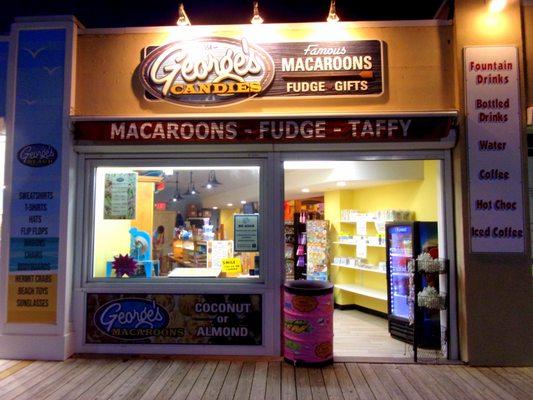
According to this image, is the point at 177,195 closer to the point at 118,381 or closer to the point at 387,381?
the point at 118,381

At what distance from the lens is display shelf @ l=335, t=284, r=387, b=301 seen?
657 cm

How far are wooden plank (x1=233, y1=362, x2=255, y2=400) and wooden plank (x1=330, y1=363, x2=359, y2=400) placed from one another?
892 millimetres

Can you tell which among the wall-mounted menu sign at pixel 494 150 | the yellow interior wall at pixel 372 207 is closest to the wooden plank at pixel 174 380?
the wall-mounted menu sign at pixel 494 150

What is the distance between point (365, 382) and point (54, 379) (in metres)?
3.16

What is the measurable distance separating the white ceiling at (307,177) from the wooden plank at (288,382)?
6.67 ft

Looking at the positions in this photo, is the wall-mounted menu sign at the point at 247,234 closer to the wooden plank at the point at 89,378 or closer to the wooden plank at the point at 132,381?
the wooden plank at the point at 132,381

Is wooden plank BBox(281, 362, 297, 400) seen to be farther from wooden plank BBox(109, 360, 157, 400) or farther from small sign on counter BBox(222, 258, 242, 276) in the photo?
wooden plank BBox(109, 360, 157, 400)

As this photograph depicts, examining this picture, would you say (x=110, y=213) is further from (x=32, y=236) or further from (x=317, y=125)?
(x=317, y=125)

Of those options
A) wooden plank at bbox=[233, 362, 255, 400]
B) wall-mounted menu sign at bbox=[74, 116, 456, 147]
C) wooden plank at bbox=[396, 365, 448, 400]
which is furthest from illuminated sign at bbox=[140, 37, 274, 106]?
wooden plank at bbox=[396, 365, 448, 400]

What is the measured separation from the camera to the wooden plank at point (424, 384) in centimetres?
348

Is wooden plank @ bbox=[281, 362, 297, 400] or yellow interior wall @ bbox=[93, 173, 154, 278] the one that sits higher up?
yellow interior wall @ bbox=[93, 173, 154, 278]

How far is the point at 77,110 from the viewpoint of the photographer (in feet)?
15.5

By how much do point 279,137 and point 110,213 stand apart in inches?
95.8

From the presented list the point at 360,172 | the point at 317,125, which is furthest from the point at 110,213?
the point at 360,172
